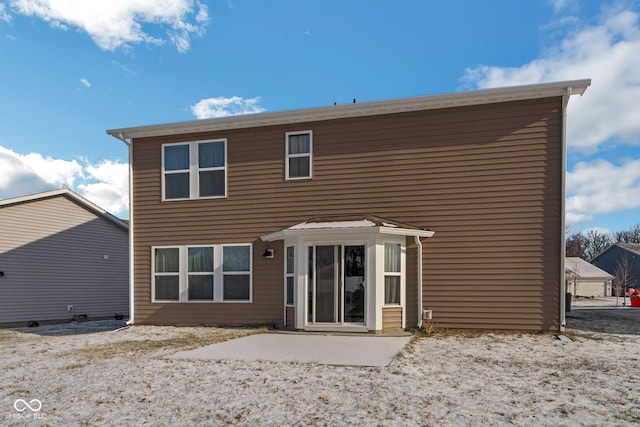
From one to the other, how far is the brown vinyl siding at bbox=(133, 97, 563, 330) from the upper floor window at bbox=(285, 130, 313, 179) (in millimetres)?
156

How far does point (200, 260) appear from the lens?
460 inches

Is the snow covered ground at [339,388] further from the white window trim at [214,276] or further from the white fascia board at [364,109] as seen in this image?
the white fascia board at [364,109]

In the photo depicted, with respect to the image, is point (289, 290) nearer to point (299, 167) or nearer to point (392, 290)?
point (392, 290)

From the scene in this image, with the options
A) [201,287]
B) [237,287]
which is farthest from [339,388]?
[201,287]

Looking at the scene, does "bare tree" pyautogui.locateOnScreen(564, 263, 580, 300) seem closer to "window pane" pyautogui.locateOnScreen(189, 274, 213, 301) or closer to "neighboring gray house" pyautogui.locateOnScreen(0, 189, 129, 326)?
"window pane" pyautogui.locateOnScreen(189, 274, 213, 301)

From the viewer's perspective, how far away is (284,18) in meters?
11.2

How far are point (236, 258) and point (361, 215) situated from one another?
3374mm

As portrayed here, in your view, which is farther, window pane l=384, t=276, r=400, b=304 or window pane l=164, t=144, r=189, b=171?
window pane l=164, t=144, r=189, b=171

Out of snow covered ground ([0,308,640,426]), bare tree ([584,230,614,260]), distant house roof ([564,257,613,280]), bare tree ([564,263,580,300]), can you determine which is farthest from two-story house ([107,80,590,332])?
bare tree ([584,230,614,260])

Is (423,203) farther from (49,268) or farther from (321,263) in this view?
(49,268)

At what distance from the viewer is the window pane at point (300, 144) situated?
11.0 m

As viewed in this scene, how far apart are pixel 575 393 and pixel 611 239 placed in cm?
6745

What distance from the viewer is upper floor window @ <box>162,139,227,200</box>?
38.2 feet

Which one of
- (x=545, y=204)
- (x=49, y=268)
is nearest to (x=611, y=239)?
(x=545, y=204)
